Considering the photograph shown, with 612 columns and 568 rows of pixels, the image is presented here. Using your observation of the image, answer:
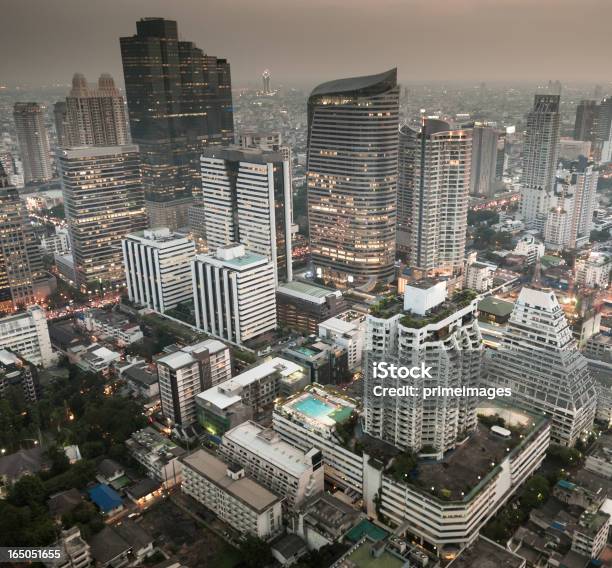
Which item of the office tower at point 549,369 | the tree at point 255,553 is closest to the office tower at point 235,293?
the office tower at point 549,369

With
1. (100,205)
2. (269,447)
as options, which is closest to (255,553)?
(269,447)

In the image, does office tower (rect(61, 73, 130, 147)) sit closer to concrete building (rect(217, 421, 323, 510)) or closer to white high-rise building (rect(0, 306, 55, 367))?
white high-rise building (rect(0, 306, 55, 367))

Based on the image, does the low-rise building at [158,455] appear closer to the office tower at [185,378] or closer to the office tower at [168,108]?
the office tower at [185,378]

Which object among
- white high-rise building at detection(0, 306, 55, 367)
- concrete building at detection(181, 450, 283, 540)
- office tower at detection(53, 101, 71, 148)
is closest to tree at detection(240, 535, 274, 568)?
concrete building at detection(181, 450, 283, 540)

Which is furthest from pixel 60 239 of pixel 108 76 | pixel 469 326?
pixel 469 326

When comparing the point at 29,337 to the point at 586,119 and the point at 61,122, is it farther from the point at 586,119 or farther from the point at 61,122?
the point at 586,119

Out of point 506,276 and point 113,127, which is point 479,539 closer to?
point 506,276
